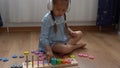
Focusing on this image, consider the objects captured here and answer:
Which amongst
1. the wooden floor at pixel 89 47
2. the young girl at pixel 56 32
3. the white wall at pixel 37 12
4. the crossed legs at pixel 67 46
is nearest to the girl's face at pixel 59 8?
the young girl at pixel 56 32

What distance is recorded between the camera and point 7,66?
1429 millimetres

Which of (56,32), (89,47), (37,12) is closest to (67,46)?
(56,32)

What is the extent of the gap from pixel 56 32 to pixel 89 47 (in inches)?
14.5

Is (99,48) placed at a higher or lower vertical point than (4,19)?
lower

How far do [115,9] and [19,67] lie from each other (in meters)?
1.45

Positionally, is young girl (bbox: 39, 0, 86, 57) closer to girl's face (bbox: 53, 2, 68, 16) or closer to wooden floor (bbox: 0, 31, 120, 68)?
girl's face (bbox: 53, 2, 68, 16)

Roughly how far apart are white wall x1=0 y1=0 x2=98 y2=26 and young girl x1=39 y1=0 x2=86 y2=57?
0.67 metres

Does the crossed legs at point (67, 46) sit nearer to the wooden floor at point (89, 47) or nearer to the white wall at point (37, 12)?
the wooden floor at point (89, 47)

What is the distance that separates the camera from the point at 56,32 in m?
1.68

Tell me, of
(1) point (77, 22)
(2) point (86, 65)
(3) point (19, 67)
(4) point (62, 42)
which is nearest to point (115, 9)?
(1) point (77, 22)

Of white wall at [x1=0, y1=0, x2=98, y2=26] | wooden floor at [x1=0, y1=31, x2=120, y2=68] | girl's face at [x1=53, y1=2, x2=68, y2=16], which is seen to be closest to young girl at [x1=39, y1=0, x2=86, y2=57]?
girl's face at [x1=53, y1=2, x2=68, y2=16]

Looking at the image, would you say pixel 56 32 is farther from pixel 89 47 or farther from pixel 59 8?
pixel 89 47

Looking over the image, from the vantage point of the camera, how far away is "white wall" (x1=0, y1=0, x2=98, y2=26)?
233 cm

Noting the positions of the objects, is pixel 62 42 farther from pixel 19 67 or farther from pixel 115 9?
pixel 115 9
